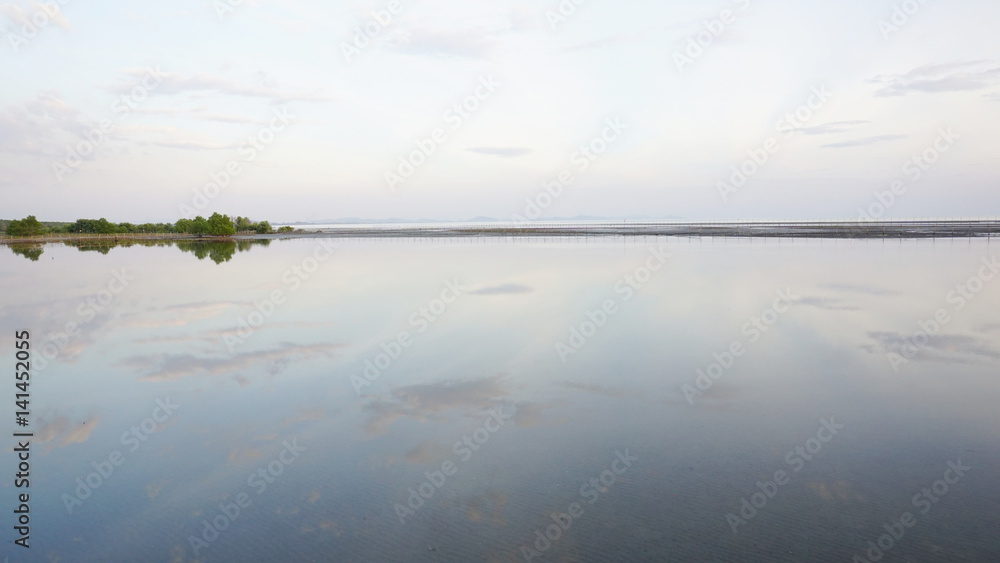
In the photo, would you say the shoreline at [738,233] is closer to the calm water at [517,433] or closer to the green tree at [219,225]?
the green tree at [219,225]

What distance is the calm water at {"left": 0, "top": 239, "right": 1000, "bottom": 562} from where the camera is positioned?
18.2ft

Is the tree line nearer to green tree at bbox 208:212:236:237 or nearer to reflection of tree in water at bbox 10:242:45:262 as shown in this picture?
green tree at bbox 208:212:236:237

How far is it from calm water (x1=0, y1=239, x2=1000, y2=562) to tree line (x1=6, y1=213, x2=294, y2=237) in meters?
83.6

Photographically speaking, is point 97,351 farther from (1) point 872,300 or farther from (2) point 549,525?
(1) point 872,300

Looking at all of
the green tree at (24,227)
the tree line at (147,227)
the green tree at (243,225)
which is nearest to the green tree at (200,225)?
the tree line at (147,227)

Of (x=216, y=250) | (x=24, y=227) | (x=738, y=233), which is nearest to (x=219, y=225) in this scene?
(x=24, y=227)

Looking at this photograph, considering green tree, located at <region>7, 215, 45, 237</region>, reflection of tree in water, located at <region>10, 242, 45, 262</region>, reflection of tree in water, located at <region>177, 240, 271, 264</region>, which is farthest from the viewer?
green tree, located at <region>7, 215, 45, 237</region>

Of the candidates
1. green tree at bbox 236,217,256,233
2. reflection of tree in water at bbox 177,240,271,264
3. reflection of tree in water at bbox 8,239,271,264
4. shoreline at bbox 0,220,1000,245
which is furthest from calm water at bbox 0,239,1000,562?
green tree at bbox 236,217,256,233

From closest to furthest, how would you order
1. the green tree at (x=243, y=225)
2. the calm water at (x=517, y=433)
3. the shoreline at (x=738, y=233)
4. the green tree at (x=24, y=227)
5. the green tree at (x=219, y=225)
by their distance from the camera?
the calm water at (x=517, y=433), the shoreline at (x=738, y=233), the green tree at (x=24, y=227), the green tree at (x=219, y=225), the green tree at (x=243, y=225)

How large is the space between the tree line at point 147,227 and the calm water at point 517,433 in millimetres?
83647

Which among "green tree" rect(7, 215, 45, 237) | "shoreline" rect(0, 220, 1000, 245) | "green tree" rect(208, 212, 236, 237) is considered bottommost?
"shoreline" rect(0, 220, 1000, 245)

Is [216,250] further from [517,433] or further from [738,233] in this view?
[738,233]

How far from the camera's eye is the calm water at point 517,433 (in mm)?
5555

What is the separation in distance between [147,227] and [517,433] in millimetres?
124361
